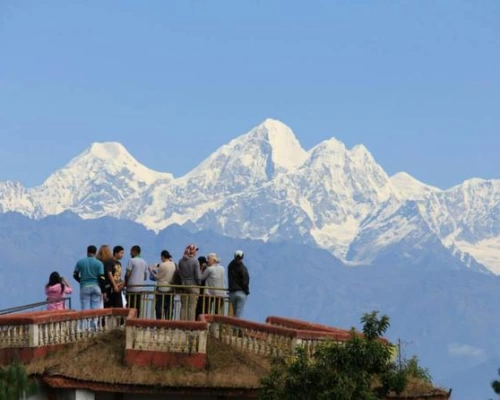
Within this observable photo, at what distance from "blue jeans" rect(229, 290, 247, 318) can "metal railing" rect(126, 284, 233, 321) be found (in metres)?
0.12

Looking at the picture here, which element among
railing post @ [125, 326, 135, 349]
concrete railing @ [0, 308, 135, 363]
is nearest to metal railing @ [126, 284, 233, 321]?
concrete railing @ [0, 308, 135, 363]

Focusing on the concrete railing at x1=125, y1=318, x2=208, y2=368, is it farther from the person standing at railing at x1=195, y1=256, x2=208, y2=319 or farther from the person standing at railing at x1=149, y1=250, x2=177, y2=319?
the person standing at railing at x1=195, y1=256, x2=208, y2=319

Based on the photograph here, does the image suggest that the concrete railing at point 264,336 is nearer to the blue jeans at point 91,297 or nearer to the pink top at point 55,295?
the blue jeans at point 91,297

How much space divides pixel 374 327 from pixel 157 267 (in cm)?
837

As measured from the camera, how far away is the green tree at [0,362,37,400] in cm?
2708

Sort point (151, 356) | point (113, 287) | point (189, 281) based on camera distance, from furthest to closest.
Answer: point (189, 281)
point (113, 287)
point (151, 356)

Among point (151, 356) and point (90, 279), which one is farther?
point (90, 279)

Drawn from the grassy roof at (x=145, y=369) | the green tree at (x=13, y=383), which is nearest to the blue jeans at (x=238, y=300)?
the grassy roof at (x=145, y=369)

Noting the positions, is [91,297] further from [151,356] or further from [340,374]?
[340,374]

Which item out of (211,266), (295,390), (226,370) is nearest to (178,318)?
(211,266)

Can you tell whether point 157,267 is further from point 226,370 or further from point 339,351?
point 339,351

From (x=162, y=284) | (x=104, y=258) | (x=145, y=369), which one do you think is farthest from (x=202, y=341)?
(x=104, y=258)

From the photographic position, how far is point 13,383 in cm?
2748

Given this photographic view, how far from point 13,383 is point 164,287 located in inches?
318
